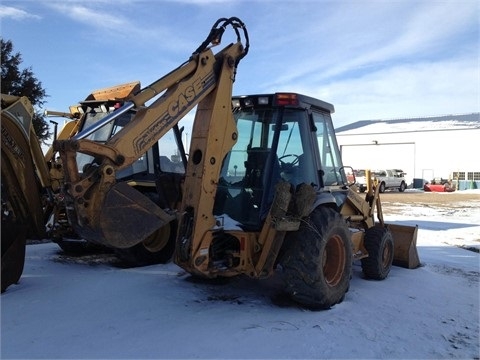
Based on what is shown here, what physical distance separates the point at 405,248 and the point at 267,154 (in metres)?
3.53

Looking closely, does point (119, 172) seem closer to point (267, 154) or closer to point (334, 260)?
point (267, 154)

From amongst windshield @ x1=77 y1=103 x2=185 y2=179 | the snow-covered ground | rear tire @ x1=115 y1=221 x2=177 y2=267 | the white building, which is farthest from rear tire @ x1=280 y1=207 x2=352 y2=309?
the white building

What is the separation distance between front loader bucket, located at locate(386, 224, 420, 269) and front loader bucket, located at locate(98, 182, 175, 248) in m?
4.70

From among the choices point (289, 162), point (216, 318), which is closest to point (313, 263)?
point (216, 318)

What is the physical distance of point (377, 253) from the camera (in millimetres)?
6520

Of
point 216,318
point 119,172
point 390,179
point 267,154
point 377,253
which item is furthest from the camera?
point 390,179

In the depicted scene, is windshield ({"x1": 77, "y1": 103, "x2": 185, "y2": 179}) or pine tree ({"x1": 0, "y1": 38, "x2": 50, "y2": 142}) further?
pine tree ({"x1": 0, "y1": 38, "x2": 50, "y2": 142})

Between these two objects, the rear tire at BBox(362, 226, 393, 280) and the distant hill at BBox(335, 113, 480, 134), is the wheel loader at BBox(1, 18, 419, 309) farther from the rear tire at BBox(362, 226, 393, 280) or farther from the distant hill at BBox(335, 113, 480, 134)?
the distant hill at BBox(335, 113, 480, 134)

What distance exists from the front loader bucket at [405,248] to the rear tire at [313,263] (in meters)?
2.71

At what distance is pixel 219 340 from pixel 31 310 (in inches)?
75.4

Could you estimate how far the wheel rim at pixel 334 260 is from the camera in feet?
17.1

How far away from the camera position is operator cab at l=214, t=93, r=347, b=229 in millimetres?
5176

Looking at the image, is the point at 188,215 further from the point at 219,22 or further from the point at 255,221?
the point at 219,22

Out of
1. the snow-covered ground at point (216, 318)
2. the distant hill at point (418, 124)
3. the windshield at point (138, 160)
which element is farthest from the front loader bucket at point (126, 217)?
the distant hill at point (418, 124)
